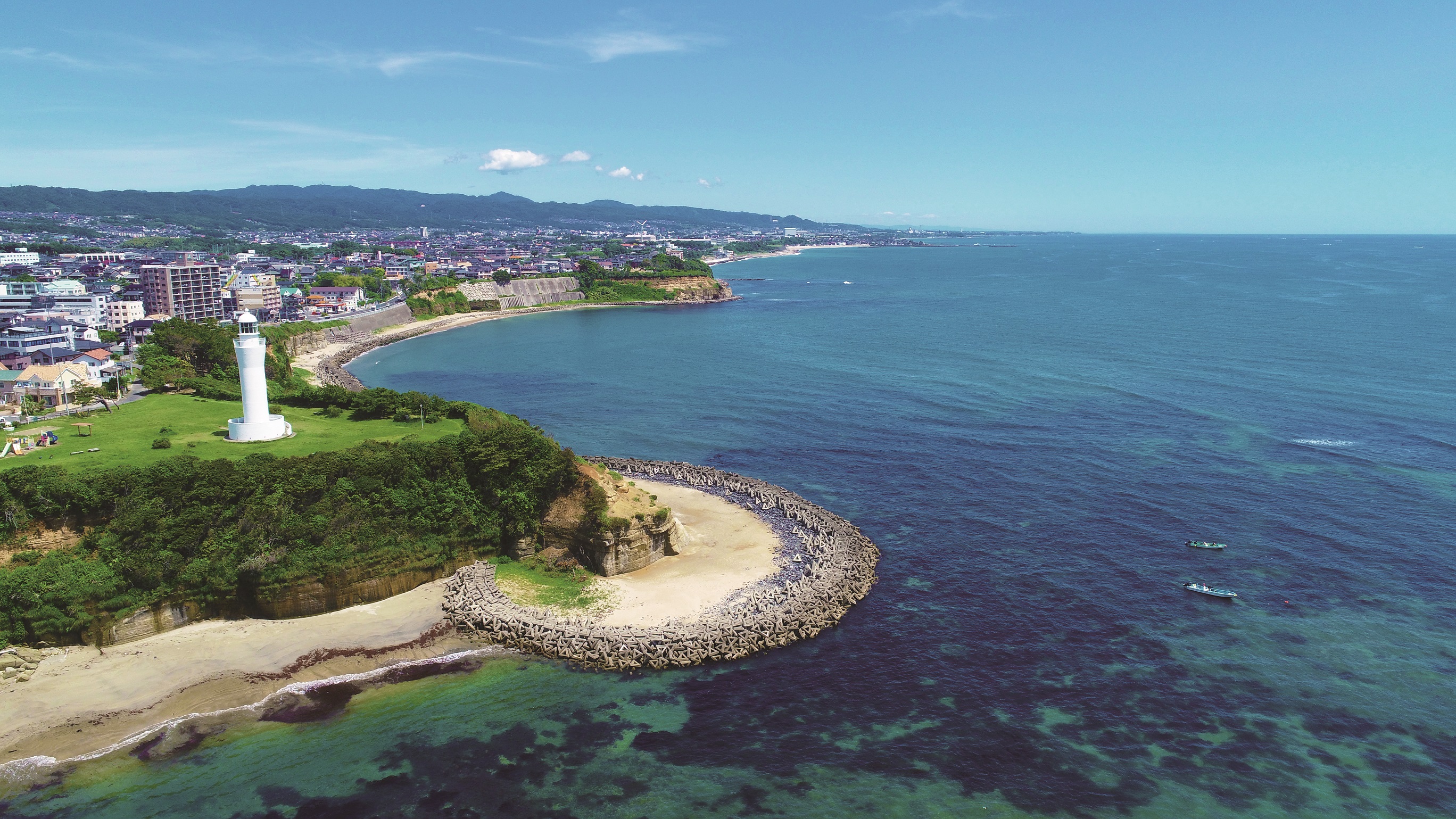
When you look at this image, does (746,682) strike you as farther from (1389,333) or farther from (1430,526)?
(1389,333)

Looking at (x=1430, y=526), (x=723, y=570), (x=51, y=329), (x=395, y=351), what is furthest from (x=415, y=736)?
(x=395, y=351)

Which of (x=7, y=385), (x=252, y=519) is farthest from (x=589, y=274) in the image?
(x=252, y=519)

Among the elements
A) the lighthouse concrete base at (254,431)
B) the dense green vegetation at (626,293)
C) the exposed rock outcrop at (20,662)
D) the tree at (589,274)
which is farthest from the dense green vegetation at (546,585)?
the tree at (589,274)

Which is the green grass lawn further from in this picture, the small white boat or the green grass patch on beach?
the small white boat

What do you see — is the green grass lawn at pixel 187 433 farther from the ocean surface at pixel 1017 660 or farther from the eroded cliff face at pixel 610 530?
the ocean surface at pixel 1017 660

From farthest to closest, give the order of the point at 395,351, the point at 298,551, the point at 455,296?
the point at 455,296, the point at 395,351, the point at 298,551

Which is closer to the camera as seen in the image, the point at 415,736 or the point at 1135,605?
the point at 415,736
